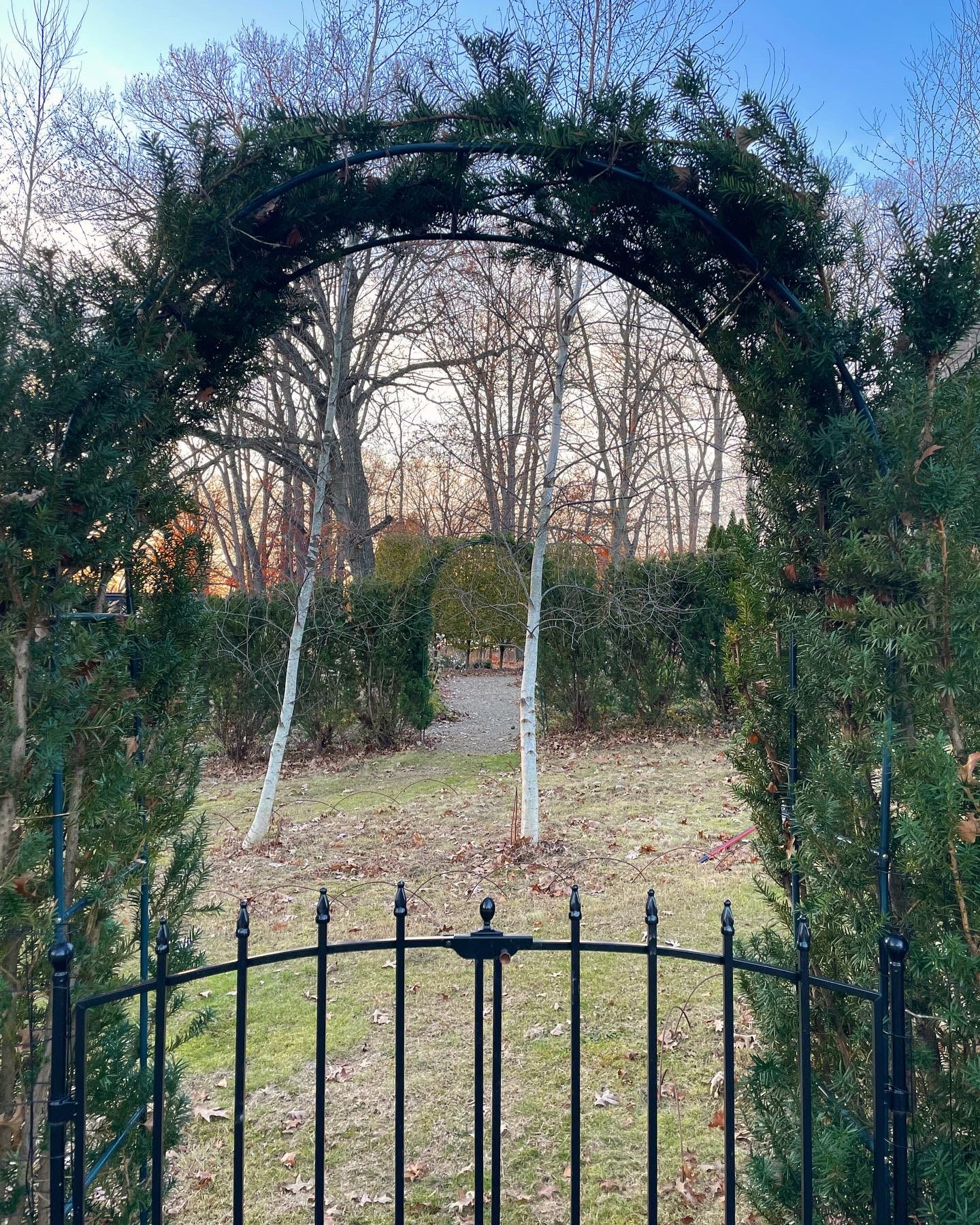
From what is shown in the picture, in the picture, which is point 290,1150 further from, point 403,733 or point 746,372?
point 403,733

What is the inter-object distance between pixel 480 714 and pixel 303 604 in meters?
7.54

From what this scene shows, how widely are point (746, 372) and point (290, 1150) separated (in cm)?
324

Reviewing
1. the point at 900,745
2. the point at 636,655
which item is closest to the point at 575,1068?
the point at 900,745

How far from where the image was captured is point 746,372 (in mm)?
2408

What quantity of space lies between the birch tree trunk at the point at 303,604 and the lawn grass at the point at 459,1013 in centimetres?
27

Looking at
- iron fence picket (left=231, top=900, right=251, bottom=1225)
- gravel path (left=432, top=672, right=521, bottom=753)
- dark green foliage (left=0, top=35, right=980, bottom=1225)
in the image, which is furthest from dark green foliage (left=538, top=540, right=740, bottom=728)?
iron fence picket (left=231, top=900, right=251, bottom=1225)

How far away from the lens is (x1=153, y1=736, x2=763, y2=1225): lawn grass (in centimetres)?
273

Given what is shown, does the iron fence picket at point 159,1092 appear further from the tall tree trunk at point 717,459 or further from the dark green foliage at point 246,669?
the tall tree trunk at point 717,459

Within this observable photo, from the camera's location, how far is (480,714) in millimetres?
13867

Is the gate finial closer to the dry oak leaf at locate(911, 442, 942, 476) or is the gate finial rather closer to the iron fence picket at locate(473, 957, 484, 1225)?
the iron fence picket at locate(473, 957, 484, 1225)

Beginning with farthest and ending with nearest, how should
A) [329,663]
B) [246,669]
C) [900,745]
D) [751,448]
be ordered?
[329,663] → [246,669] → [751,448] → [900,745]

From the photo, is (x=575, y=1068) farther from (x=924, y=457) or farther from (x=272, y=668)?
(x=272, y=668)

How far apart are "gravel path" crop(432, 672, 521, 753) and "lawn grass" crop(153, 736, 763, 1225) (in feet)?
10.4

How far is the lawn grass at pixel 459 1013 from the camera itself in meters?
2.73
